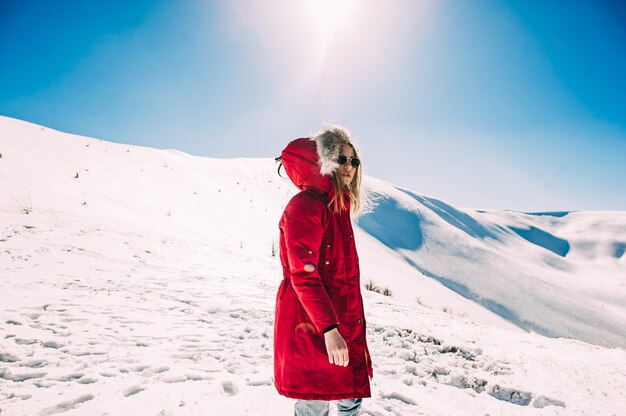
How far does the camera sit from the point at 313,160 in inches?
61.2

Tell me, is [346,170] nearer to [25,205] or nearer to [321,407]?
[321,407]

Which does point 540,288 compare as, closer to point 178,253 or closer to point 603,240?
point 178,253

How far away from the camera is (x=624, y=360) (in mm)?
3850

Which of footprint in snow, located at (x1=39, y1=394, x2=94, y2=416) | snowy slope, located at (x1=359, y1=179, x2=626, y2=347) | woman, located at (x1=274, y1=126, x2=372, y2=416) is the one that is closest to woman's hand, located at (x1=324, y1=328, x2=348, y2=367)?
woman, located at (x1=274, y1=126, x2=372, y2=416)

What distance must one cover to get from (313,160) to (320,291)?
0.60 m

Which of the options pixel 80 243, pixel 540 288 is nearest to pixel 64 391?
pixel 80 243

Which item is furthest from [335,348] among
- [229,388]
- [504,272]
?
[504,272]

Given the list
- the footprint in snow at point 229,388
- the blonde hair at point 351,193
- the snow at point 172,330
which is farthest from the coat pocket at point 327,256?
the footprint in snow at point 229,388

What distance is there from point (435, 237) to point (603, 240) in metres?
66.9

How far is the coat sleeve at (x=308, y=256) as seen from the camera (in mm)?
1298

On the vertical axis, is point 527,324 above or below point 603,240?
below

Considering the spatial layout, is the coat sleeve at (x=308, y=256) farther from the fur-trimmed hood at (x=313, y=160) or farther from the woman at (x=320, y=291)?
the fur-trimmed hood at (x=313, y=160)

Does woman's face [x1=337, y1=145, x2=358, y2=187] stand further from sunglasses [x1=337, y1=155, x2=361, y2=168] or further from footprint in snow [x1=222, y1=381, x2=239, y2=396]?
footprint in snow [x1=222, y1=381, x2=239, y2=396]

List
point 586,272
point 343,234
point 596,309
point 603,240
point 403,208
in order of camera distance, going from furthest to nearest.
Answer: point 603,240 < point 586,272 < point 403,208 < point 596,309 < point 343,234
